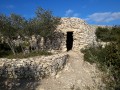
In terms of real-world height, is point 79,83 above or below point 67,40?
below

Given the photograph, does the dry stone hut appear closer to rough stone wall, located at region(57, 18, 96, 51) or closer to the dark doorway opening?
rough stone wall, located at region(57, 18, 96, 51)

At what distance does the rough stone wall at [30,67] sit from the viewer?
15.7 m

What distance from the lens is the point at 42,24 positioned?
20.6 m

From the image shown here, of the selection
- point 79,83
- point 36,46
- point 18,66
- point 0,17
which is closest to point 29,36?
point 36,46

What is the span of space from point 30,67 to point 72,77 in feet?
10.9

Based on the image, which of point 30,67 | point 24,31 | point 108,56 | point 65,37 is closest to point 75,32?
point 65,37

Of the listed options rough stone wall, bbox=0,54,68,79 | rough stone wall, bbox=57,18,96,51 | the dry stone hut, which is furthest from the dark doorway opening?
rough stone wall, bbox=0,54,68,79

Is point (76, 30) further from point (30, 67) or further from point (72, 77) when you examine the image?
point (30, 67)

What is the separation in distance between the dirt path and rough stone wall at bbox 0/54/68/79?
0.68m

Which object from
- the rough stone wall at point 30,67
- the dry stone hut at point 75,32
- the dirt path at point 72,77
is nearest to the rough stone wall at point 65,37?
the dry stone hut at point 75,32

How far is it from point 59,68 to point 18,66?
3354 millimetres

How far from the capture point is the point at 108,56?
1343 cm

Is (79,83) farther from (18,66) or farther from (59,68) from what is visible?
(18,66)

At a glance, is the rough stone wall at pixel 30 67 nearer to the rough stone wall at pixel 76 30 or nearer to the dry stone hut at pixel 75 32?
the dry stone hut at pixel 75 32
